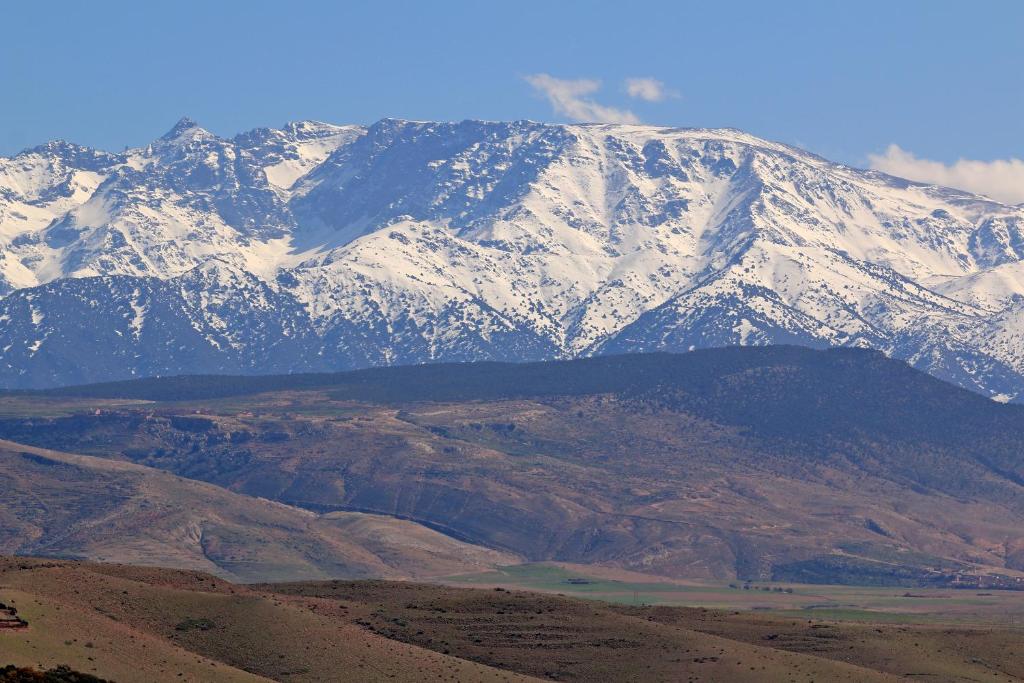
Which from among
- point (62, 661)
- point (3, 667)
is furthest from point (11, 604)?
point (3, 667)

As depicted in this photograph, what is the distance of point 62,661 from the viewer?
17500cm

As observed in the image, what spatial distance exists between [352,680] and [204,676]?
54.8ft

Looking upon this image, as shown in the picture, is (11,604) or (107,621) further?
(107,621)

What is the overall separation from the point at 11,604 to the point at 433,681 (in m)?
36.7

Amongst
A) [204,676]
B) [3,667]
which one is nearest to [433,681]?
[204,676]

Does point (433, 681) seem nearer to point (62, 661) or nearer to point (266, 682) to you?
point (266, 682)

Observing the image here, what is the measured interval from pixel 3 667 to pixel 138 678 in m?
21.8

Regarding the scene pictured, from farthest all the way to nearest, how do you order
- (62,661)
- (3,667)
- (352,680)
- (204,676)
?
(352,680)
(204,676)
(62,661)
(3,667)

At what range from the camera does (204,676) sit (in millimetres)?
186625

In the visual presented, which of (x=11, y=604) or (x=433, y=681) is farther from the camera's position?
(x=433, y=681)

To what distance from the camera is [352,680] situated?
653ft

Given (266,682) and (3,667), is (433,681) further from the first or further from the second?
(3,667)

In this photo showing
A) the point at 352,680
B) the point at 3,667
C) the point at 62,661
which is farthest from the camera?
the point at 352,680

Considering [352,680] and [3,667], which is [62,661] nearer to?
[3,667]
